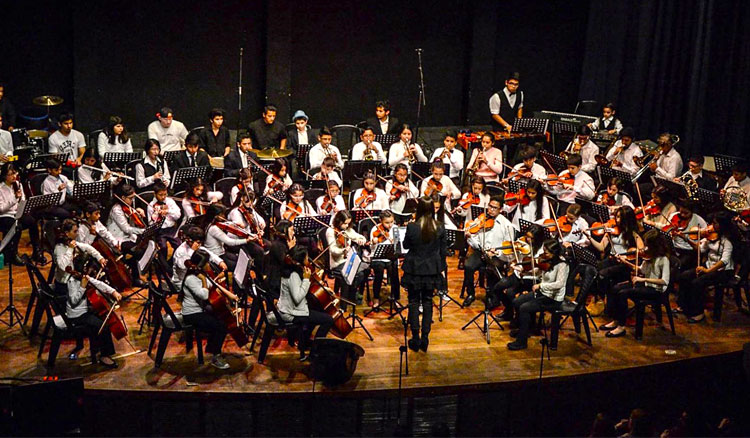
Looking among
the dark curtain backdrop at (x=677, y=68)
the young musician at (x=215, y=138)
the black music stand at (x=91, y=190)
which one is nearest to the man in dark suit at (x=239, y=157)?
the young musician at (x=215, y=138)

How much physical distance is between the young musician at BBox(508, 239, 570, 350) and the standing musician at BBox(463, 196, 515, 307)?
3.18ft

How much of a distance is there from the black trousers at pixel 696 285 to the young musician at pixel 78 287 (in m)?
5.81

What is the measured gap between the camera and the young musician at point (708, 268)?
9.65 m

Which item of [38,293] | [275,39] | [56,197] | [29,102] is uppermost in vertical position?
[275,39]

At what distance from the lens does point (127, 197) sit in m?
9.73

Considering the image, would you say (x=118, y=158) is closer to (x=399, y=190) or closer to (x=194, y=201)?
(x=194, y=201)

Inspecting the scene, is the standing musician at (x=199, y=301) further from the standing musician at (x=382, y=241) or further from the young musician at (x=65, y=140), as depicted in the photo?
the young musician at (x=65, y=140)

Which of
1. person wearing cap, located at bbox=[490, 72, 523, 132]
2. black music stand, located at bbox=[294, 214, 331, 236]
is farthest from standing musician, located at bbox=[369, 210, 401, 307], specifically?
person wearing cap, located at bbox=[490, 72, 523, 132]

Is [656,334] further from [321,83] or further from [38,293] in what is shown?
[321,83]

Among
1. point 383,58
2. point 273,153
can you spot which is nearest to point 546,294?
Result: point 273,153

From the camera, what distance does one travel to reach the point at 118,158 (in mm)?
10836

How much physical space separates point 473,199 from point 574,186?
1368mm

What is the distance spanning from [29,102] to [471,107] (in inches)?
274

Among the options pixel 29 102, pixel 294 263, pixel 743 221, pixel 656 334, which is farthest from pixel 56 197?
pixel 743 221
